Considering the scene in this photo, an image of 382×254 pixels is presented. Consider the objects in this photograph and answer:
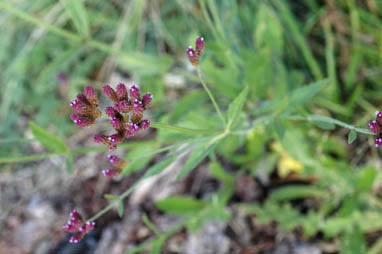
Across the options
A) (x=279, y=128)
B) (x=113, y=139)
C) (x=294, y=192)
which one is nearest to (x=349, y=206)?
(x=294, y=192)

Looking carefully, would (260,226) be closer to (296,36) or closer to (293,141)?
(293,141)

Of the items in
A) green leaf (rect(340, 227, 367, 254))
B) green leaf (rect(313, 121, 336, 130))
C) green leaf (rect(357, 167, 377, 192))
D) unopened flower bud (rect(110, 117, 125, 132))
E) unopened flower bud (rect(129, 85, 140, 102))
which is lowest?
green leaf (rect(340, 227, 367, 254))

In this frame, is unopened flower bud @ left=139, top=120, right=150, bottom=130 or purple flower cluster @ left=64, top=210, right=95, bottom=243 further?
purple flower cluster @ left=64, top=210, right=95, bottom=243

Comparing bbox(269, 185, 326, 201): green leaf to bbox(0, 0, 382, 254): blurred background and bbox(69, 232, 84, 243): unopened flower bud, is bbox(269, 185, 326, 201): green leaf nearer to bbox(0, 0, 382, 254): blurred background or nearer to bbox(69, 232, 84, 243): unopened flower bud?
bbox(0, 0, 382, 254): blurred background

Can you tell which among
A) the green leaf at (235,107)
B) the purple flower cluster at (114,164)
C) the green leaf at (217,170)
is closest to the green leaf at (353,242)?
the green leaf at (217,170)

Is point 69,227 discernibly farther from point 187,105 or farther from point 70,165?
point 187,105

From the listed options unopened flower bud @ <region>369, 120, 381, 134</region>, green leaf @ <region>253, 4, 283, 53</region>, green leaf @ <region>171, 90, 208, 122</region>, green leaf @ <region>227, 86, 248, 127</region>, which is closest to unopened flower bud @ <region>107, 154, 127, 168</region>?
green leaf @ <region>227, 86, 248, 127</region>

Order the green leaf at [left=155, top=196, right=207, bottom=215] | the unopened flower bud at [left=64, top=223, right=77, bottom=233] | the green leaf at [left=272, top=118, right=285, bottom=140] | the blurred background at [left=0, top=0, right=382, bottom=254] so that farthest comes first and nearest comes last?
the green leaf at [left=155, top=196, right=207, bottom=215] → the blurred background at [left=0, top=0, right=382, bottom=254] → the green leaf at [left=272, top=118, right=285, bottom=140] → the unopened flower bud at [left=64, top=223, right=77, bottom=233]
